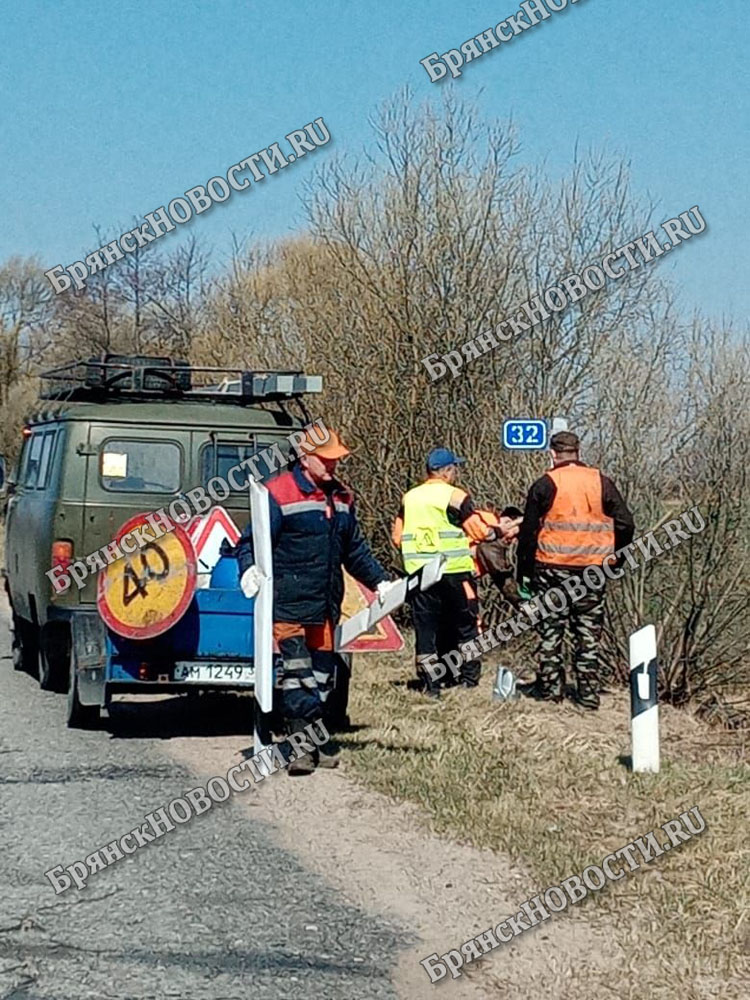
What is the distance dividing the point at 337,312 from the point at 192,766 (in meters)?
9.29

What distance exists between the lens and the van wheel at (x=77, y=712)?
1013cm

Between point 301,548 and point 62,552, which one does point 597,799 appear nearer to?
point 301,548

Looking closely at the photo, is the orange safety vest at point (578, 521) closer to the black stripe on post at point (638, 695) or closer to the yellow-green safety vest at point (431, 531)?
the yellow-green safety vest at point (431, 531)

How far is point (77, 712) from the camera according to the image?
407 inches

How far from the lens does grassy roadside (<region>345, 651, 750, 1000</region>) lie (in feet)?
18.9

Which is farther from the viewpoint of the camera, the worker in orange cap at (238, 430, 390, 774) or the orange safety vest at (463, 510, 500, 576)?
the orange safety vest at (463, 510, 500, 576)

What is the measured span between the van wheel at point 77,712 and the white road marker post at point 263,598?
1.83 meters

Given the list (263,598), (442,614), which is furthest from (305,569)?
(442,614)

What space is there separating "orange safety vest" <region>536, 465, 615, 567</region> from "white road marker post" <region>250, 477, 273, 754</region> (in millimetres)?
2755

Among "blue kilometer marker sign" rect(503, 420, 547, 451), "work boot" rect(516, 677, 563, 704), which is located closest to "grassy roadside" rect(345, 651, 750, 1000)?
"work boot" rect(516, 677, 563, 704)

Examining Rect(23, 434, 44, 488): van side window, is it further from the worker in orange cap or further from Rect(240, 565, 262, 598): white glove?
Rect(240, 565, 262, 598): white glove

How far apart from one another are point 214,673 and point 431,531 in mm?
2402

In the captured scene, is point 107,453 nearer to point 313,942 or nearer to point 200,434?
point 200,434

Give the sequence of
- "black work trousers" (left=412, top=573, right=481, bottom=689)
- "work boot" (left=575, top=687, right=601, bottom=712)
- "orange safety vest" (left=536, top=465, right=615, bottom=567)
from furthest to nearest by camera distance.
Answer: "black work trousers" (left=412, top=573, right=481, bottom=689) < "work boot" (left=575, top=687, right=601, bottom=712) < "orange safety vest" (left=536, top=465, right=615, bottom=567)
